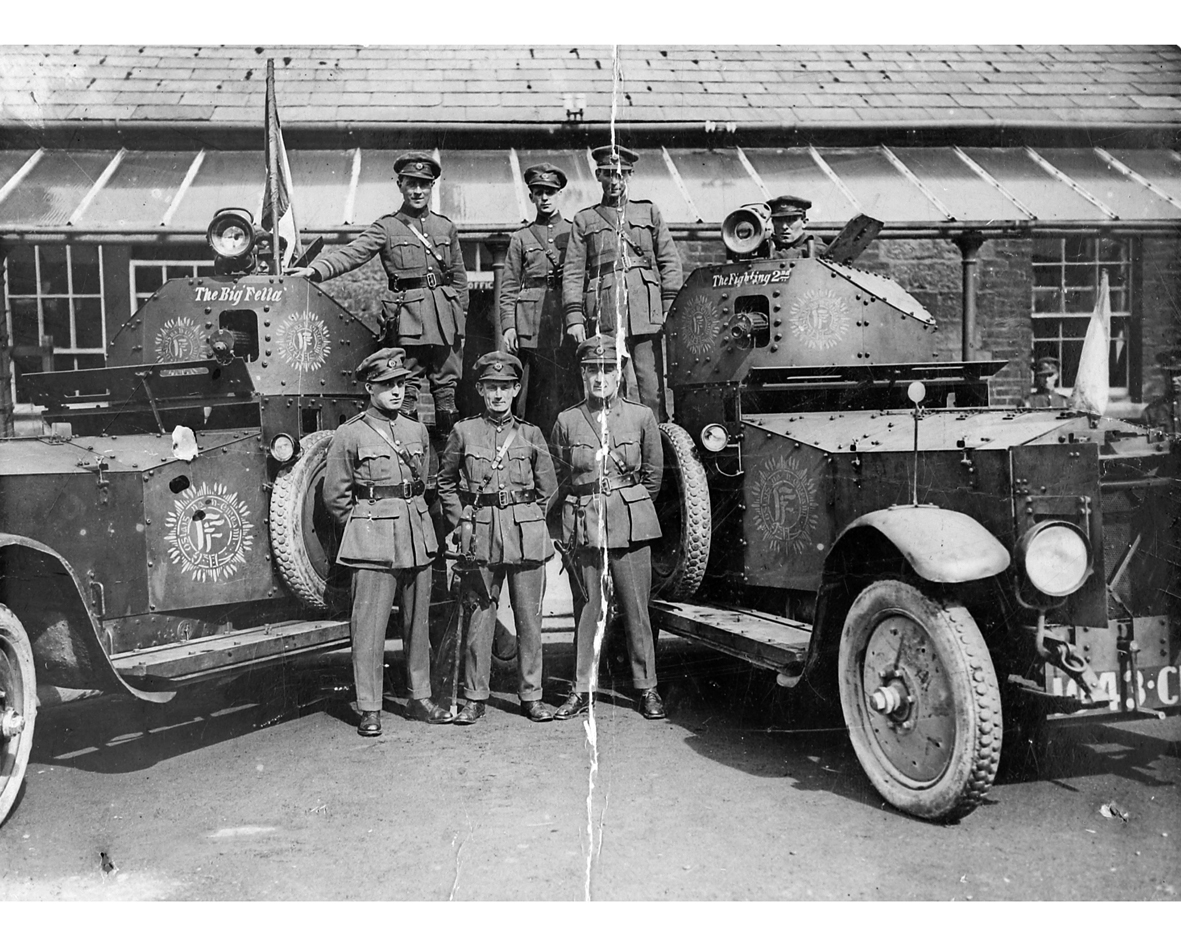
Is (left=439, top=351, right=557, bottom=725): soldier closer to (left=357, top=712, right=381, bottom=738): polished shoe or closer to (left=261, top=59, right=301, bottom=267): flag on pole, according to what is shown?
(left=357, top=712, right=381, bottom=738): polished shoe

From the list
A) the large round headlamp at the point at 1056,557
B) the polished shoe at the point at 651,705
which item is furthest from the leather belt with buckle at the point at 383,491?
the large round headlamp at the point at 1056,557

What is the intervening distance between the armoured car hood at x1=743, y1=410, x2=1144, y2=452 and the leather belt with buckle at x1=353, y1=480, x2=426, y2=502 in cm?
172

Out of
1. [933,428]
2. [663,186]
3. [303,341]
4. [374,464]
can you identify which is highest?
[663,186]

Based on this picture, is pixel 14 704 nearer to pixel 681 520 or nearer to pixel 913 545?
pixel 681 520

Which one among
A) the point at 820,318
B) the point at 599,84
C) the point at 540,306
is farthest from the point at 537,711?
the point at 599,84

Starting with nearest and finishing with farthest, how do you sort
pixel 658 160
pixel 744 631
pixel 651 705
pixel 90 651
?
1. pixel 90 651
2. pixel 744 631
3. pixel 651 705
4. pixel 658 160

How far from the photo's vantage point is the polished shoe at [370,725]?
534 cm

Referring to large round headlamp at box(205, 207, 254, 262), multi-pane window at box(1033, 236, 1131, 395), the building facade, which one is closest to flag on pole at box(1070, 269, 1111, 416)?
large round headlamp at box(205, 207, 254, 262)

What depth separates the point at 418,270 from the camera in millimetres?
6570

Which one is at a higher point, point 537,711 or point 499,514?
point 499,514

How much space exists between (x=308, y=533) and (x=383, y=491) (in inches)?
17.4

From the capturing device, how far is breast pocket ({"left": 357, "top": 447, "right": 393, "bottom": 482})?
5336 millimetres

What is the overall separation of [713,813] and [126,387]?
353 cm

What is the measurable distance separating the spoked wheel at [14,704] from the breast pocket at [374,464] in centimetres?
168
